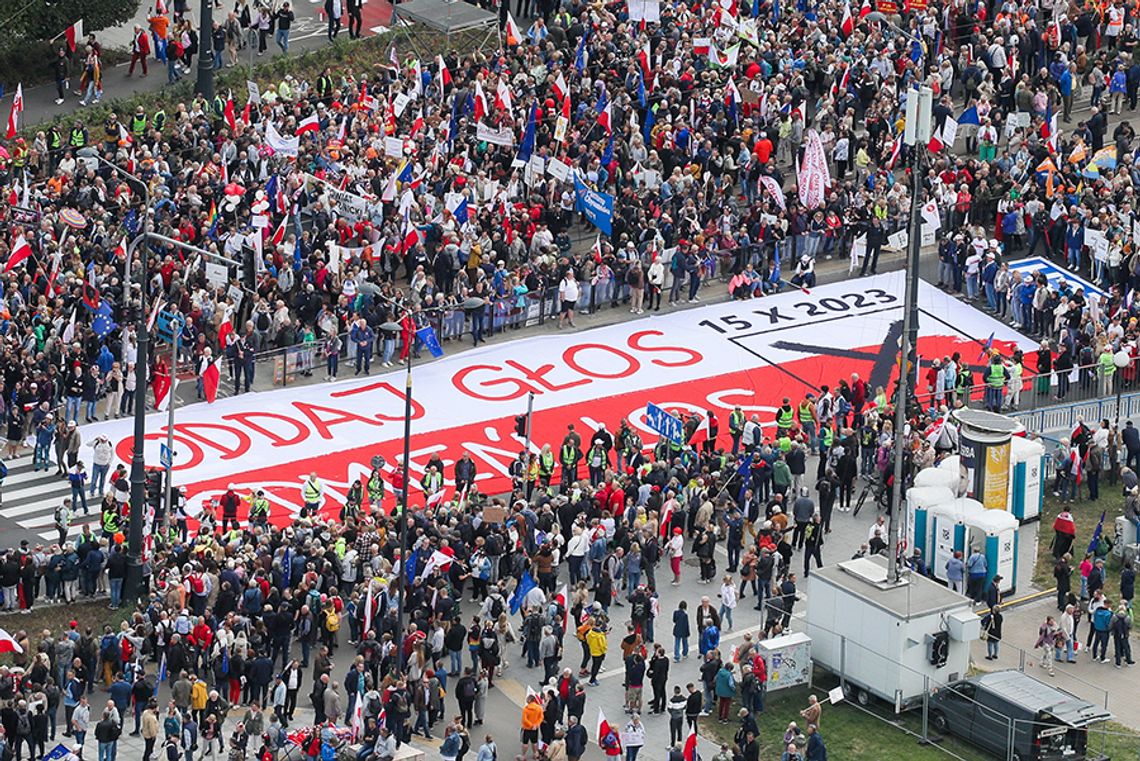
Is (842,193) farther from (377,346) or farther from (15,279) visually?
(15,279)

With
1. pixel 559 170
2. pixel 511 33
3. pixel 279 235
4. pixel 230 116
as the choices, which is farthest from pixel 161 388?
pixel 511 33

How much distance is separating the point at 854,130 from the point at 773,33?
4100mm

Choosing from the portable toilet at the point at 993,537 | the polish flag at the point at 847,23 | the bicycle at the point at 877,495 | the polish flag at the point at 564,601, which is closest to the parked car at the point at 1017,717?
the portable toilet at the point at 993,537

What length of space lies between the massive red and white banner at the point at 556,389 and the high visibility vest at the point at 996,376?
309cm

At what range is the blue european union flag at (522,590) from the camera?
5684 cm

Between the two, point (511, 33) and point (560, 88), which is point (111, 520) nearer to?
point (560, 88)

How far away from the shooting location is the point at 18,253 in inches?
2670

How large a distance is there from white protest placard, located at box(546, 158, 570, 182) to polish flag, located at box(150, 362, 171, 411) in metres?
12.6

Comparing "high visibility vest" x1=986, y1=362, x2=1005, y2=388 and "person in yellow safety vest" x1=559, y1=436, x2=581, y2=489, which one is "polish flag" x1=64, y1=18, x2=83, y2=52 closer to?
"person in yellow safety vest" x1=559, y1=436, x2=581, y2=489

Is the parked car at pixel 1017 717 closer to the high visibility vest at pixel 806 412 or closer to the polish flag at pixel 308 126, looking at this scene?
the high visibility vest at pixel 806 412

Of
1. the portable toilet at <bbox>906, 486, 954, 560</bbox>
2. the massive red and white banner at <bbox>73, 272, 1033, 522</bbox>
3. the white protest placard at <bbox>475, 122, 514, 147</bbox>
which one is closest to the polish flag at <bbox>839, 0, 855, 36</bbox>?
the massive red and white banner at <bbox>73, 272, 1033, 522</bbox>

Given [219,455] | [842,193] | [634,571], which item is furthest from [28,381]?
[842,193]

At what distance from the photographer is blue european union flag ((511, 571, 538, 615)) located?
186 ft

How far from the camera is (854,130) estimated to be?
79.8 m
